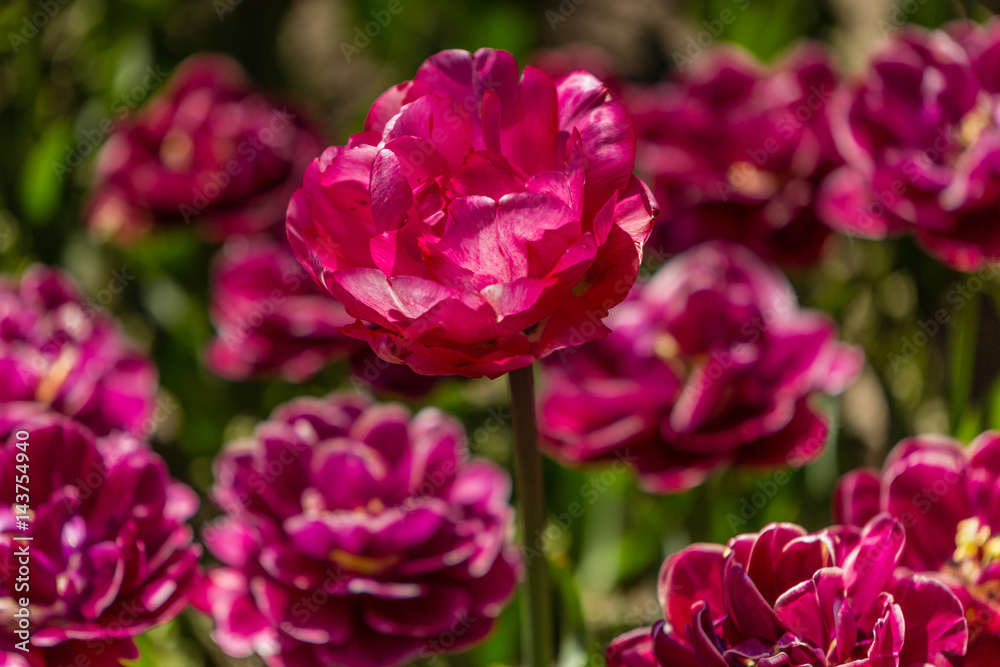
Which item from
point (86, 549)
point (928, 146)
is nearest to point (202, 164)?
point (86, 549)

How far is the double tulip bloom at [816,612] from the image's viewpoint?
1.12ft

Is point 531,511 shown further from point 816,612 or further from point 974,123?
point 974,123

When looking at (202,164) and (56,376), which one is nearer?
(56,376)

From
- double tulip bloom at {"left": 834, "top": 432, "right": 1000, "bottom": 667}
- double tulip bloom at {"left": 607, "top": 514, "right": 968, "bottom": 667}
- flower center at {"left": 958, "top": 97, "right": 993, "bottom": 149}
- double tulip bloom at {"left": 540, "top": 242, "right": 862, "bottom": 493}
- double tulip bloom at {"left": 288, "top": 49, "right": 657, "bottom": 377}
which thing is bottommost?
double tulip bloom at {"left": 540, "top": 242, "right": 862, "bottom": 493}

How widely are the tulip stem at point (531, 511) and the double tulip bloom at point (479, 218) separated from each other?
1.3 inches

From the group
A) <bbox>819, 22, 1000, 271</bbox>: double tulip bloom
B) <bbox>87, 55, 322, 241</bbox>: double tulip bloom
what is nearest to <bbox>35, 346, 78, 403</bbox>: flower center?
<bbox>87, 55, 322, 241</bbox>: double tulip bloom

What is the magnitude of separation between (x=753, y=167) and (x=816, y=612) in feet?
1.30

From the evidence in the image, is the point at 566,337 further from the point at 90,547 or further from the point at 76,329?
the point at 76,329

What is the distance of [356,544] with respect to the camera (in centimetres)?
44

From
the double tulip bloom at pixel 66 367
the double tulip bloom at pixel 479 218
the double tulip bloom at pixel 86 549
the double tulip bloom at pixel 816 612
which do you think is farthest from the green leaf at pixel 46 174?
the double tulip bloom at pixel 816 612

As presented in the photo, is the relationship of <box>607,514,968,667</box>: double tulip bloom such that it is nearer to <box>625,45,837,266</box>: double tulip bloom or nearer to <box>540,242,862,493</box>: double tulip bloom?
<box>540,242,862,493</box>: double tulip bloom

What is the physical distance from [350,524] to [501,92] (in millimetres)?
209

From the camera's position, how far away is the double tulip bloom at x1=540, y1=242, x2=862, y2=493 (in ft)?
1.76

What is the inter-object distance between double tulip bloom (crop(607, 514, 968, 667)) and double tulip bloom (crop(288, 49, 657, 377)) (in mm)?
128
